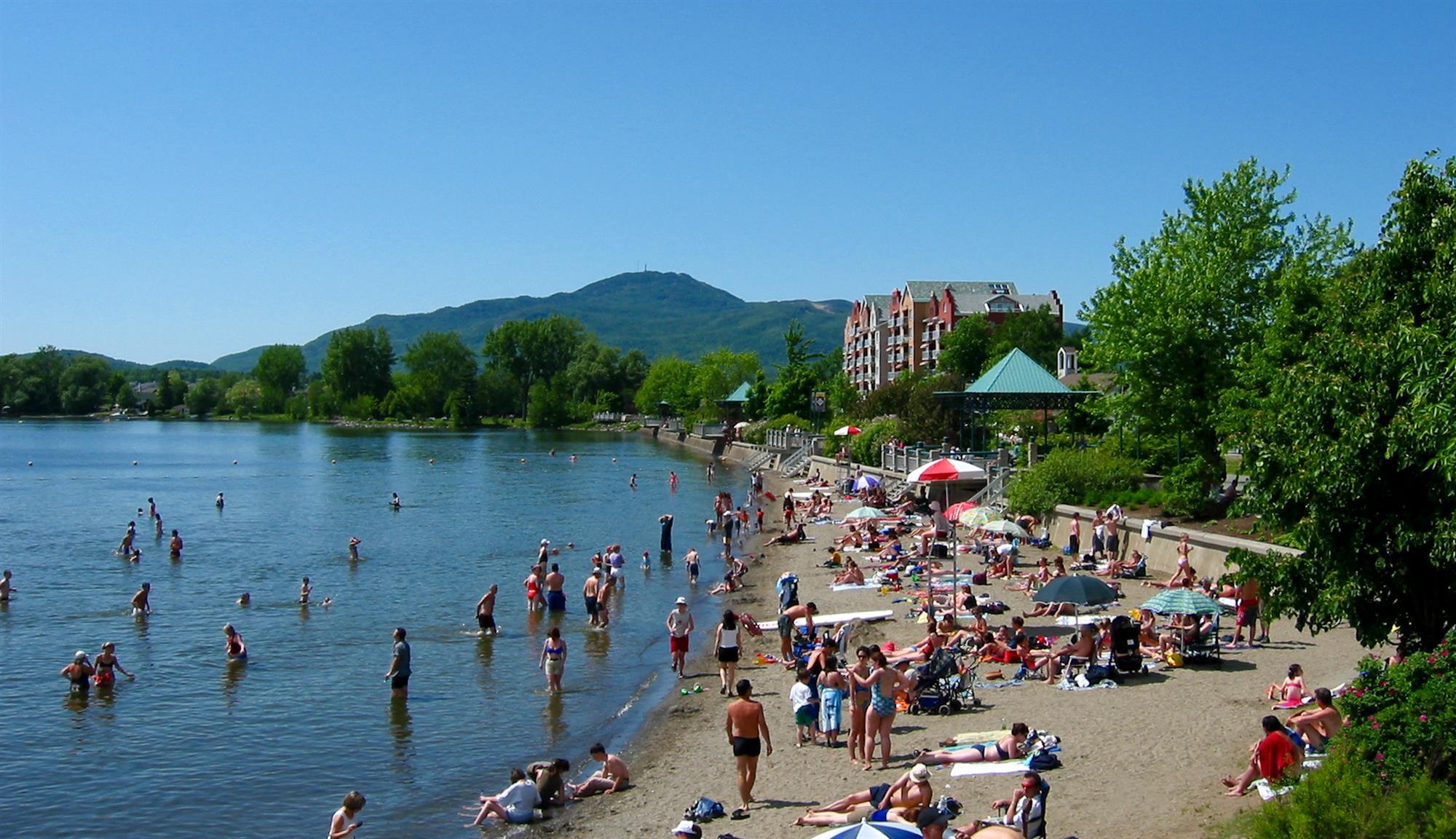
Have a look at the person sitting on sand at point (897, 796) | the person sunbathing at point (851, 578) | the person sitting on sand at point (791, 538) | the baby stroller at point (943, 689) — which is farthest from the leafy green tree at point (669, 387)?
the person sitting on sand at point (897, 796)

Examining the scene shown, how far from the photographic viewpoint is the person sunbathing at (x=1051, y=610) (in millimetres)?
22172

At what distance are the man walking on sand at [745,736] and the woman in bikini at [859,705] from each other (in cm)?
150

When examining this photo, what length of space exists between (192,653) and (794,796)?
16011 millimetres

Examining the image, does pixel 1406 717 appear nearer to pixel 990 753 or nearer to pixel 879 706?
pixel 990 753

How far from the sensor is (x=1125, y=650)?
17172 millimetres

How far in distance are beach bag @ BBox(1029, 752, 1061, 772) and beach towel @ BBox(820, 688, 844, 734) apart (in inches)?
110

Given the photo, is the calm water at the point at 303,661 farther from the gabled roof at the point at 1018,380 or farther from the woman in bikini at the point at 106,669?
the gabled roof at the point at 1018,380

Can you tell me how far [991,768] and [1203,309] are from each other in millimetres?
22488

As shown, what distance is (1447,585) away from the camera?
10.3 meters

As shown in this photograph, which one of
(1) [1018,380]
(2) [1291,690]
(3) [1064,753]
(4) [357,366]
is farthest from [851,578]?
(4) [357,366]

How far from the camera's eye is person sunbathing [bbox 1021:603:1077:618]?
2217 centimetres

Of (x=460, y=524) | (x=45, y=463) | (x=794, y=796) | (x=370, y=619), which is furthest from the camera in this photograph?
(x=45, y=463)

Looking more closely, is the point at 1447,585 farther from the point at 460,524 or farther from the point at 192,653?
the point at 460,524

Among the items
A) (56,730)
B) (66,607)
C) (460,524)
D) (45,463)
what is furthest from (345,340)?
(56,730)
